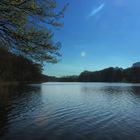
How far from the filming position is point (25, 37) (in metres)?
14.3

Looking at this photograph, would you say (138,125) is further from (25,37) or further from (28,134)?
(25,37)

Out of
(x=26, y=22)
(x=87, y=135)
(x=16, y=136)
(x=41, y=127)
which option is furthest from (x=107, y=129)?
(x=26, y=22)

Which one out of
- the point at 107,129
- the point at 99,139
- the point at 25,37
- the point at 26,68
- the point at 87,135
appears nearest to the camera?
the point at 25,37

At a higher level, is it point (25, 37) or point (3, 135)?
point (25, 37)

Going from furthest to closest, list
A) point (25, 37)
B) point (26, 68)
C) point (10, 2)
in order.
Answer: point (26, 68), point (25, 37), point (10, 2)

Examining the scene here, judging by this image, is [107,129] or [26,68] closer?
[107,129]

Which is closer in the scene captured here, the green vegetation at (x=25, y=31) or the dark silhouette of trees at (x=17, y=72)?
the green vegetation at (x=25, y=31)

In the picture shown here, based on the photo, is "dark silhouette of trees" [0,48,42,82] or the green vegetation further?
"dark silhouette of trees" [0,48,42,82]

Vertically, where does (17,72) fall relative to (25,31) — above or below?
above

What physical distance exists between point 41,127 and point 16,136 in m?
3.26

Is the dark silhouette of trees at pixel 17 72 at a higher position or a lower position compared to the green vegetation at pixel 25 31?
higher

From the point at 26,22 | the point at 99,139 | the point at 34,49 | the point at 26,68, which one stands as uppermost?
the point at 26,68

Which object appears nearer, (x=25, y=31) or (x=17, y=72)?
(x=25, y=31)

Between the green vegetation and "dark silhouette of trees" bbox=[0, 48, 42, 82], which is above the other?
"dark silhouette of trees" bbox=[0, 48, 42, 82]
